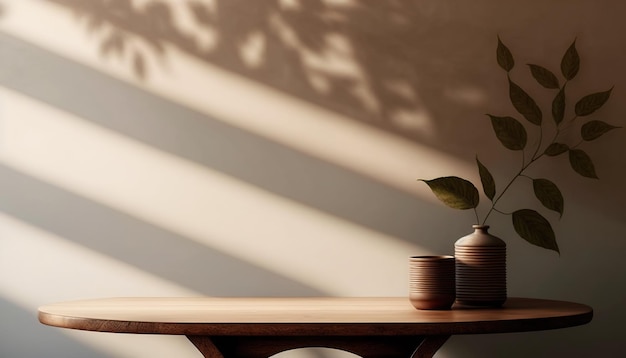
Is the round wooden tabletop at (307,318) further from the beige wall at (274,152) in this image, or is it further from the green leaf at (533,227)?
the beige wall at (274,152)

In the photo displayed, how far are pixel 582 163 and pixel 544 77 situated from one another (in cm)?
37

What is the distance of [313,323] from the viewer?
213cm

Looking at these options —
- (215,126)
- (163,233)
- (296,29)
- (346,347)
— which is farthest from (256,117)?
(346,347)

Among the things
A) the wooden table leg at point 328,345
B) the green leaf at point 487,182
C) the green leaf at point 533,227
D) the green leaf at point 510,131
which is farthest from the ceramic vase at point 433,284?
the green leaf at point 510,131

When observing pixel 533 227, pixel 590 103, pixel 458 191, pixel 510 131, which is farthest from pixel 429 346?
pixel 590 103

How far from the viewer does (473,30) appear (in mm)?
3215

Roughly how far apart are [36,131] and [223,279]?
102 centimetres

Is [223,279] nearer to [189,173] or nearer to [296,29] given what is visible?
[189,173]

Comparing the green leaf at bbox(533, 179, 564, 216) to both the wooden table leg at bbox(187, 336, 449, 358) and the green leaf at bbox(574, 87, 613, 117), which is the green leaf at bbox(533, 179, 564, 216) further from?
the wooden table leg at bbox(187, 336, 449, 358)

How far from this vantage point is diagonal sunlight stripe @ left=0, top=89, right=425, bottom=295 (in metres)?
3.20

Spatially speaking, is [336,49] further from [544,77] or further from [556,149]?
[556,149]

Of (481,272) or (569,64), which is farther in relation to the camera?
(569,64)

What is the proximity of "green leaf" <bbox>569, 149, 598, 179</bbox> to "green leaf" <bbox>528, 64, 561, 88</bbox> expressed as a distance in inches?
10.9

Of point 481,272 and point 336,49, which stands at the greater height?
point 336,49
